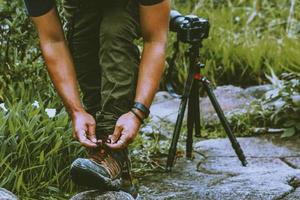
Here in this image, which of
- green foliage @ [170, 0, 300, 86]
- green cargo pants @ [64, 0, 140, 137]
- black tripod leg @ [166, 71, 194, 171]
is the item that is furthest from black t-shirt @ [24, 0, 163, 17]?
green foliage @ [170, 0, 300, 86]

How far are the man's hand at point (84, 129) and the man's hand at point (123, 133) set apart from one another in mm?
70

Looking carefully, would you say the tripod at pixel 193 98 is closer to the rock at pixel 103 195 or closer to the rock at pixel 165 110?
the rock at pixel 103 195

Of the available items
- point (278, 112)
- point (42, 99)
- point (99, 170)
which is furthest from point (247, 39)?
point (99, 170)

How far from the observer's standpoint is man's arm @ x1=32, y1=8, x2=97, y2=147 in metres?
2.59

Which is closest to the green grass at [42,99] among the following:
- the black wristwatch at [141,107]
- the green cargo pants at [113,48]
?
the green cargo pants at [113,48]

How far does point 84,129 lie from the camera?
2496 mm

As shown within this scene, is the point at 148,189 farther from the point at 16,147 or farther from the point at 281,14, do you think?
the point at 281,14

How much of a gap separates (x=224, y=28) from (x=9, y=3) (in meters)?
3.29

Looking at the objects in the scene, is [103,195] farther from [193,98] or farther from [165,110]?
[165,110]

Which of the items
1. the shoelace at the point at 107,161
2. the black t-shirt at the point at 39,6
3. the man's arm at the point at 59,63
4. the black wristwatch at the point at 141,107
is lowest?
the shoelace at the point at 107,161

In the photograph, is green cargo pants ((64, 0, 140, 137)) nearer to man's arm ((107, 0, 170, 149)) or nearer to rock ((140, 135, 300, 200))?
man's arm ((107, 0, 170, 149))

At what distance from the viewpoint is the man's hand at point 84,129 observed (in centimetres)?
243

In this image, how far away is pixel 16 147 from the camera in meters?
3.02

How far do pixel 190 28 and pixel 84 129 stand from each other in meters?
1.10
